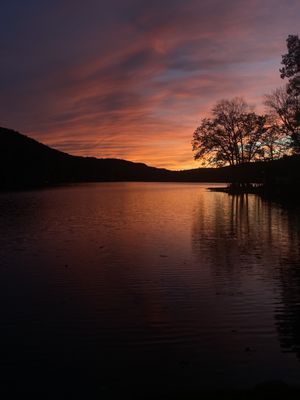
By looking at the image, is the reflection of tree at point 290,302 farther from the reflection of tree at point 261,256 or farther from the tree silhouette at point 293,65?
the tree silhouette at point 293,65

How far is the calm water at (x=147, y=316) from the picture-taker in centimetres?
728

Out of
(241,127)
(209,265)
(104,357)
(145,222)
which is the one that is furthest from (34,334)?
(241,127)

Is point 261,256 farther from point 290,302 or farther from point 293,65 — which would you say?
point 293,65

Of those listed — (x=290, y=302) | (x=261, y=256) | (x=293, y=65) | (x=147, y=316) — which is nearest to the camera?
(x=147, y=316)

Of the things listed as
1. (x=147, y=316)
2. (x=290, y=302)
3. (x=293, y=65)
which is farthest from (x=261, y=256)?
(x=293, y=65)

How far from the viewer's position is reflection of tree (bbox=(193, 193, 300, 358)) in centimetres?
1073

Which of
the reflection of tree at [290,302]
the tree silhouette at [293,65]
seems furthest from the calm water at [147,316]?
the tree silhouette at [293,65]

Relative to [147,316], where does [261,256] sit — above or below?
below

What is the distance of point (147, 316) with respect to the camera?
10.5 meters

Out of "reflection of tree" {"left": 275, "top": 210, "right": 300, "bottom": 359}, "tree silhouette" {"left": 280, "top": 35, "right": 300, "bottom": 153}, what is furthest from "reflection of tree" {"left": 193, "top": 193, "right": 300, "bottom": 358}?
"tree silhouette" {"left": 280, "top": 35, "right": 300, "bottom": 153}

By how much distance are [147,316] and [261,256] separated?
30.6 ft

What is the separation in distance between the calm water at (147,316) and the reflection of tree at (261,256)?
64 mm

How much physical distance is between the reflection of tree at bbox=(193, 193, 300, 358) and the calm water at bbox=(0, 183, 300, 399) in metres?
0.06

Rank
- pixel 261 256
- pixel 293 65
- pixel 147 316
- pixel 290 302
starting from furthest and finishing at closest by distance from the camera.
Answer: pixel 293 65 → pixel 261 256 → pixel 290 302 → pixel 147 316
